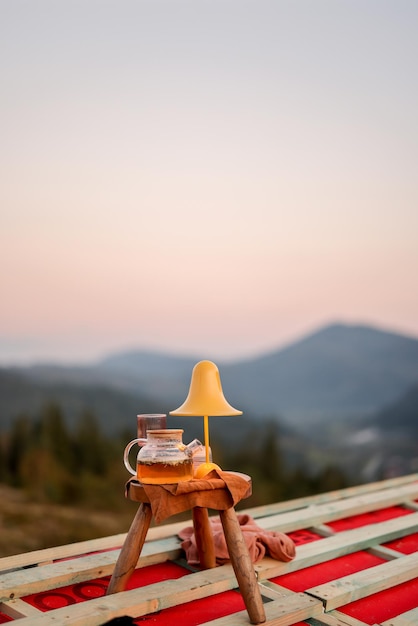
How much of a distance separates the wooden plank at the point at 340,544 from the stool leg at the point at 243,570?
480 mm

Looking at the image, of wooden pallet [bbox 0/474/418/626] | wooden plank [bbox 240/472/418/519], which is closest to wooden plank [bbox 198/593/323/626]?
wooden pallet [bbox 0/474/418/626]

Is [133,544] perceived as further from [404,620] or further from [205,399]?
[404,620]

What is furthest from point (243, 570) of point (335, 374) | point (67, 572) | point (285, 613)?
point (335, 374)

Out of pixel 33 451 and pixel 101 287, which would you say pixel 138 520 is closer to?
pixel 101 287

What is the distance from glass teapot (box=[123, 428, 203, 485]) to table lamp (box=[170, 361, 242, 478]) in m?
0.10

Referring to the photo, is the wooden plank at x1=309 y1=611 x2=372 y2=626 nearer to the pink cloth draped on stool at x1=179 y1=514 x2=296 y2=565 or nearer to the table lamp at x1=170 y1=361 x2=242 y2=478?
the pink cloth draped on stool at x1=179 y1=514 x2=296 y2=565

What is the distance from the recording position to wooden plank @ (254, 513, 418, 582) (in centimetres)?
302

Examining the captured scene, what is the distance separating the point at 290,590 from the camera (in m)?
2.85

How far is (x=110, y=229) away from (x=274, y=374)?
34.8 feet

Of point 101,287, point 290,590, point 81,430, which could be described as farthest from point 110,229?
point 81,430

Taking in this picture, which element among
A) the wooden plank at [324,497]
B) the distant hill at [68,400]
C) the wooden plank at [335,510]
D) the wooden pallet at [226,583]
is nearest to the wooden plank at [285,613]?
the wooden pallet at [226,583]

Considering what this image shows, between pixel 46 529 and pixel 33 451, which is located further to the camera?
pixel 33 451

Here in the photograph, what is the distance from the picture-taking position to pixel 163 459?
8.16 ft

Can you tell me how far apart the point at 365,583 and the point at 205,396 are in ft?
3.47
